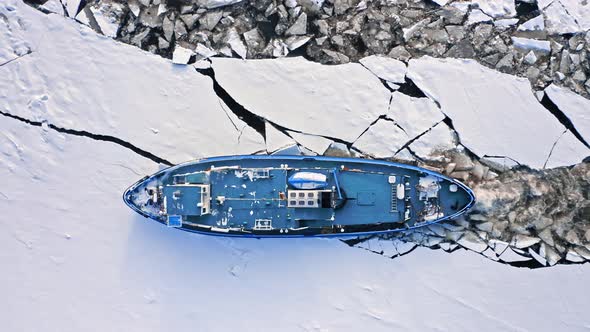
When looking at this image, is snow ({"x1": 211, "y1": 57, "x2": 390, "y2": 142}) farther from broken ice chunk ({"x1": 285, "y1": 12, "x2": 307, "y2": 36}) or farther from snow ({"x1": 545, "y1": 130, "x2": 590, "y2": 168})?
snow ({"x1": 545, "y1": 130, "x2": 590, "y2": 168})

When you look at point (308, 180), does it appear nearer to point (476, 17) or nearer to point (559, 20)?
point (476, 17)

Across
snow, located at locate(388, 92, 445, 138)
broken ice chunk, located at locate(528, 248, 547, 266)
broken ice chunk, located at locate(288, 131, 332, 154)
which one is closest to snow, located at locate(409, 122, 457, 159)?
snow, located at locate(388, 92, 445, 138)

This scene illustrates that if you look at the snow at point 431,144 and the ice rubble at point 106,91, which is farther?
the ice rubble at point 106,91

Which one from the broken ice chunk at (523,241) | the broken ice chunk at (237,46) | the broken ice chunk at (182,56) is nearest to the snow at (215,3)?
the broken ice chunk at (237,46)

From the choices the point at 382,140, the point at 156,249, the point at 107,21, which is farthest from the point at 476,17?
the point at 156,249

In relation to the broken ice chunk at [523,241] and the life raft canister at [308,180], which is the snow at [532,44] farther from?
the life raft canister at [308,180]

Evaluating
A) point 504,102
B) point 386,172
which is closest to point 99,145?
point 386,172

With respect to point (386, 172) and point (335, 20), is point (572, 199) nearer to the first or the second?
point (386, 172)
